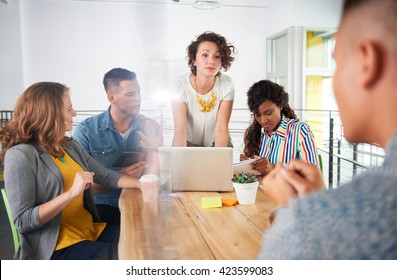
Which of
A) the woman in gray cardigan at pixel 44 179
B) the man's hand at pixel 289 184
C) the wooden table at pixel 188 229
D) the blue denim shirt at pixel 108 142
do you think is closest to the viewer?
the man's hand at pixel 289 184

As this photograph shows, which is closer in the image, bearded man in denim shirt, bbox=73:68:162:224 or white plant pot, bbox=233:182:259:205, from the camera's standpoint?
white plant pot, bbox=233:182:259:205

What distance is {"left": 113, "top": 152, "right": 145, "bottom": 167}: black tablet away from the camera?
1.37 meters

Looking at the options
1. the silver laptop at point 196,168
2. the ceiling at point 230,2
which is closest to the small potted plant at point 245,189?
the silver laptop at point 196,168

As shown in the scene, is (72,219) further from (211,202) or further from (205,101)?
(205,101)

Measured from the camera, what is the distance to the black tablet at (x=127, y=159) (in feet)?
4.49

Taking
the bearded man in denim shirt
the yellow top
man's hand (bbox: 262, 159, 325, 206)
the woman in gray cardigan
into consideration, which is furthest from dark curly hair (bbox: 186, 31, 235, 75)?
man's hand (bbox: 262, 159, 325, 206)

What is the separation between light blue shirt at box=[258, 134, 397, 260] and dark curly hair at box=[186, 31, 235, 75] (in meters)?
0.97

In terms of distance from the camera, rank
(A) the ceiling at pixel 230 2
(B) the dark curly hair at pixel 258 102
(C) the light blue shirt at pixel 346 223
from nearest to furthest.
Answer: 1. (C) the light blue shirt at pixel 346 223
2. (A) the ceiling at pixel 230 2
3. (B) the dark curly hair at pixel 258 102

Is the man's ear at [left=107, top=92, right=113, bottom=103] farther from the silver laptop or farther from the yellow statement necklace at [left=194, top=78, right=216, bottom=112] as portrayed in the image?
the yellow statement necklace at [left=194, top=78, right=216, bottom=112]

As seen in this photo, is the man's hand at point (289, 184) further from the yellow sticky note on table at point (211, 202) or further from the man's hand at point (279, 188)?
the yellow sticky note on table at point (211, 202)

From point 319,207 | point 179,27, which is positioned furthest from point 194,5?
point 319,207

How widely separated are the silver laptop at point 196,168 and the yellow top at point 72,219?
283 mm

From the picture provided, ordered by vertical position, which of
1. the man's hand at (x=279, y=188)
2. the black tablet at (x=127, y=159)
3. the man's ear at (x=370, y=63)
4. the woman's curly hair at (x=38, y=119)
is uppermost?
the man's ear at (x=370, y=63)

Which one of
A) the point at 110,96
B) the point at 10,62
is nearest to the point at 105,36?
the point at 110,96
